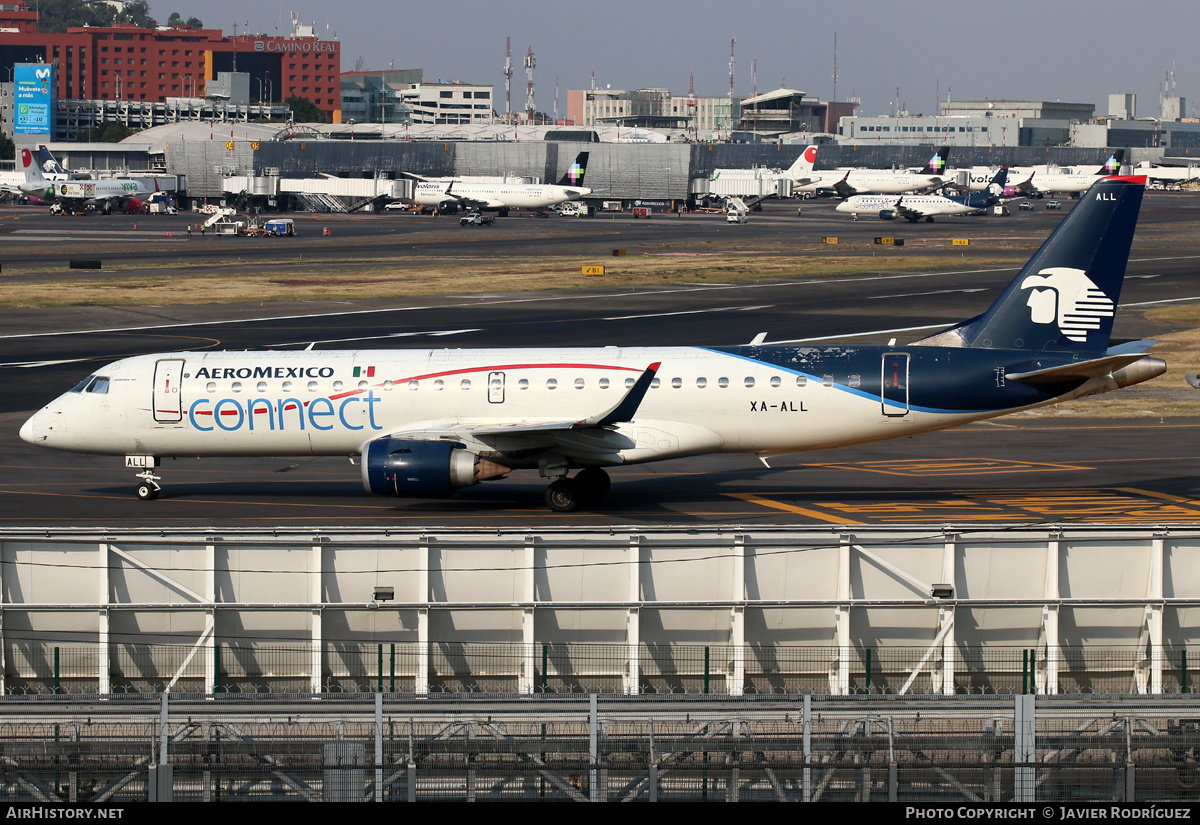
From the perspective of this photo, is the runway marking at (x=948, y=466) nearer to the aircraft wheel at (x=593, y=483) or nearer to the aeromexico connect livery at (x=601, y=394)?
the aeromexico connect livery at (x=601, y=394)

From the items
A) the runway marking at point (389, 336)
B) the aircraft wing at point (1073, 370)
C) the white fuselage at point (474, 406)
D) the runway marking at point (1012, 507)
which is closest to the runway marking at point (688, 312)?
the runway marking at point (389, 336)

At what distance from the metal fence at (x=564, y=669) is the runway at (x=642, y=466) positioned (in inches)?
439

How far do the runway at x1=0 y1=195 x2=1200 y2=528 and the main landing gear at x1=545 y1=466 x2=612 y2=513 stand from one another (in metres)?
0.74

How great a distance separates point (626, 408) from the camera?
37.9 m

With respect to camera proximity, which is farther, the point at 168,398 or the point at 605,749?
the point at 168,398

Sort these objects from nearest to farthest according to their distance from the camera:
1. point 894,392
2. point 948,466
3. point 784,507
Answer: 1. point 894,392
2. point 784,507
3. point 948,466

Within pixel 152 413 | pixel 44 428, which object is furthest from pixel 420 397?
pixel 44 428

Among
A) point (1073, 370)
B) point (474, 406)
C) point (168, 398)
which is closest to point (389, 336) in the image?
point (168, 398)

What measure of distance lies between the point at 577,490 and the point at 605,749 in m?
20.7

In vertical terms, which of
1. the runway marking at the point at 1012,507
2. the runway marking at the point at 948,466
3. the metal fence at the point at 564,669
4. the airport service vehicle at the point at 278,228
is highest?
the airport service vehicle at the point at 278,228

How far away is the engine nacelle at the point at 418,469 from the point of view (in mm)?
37719

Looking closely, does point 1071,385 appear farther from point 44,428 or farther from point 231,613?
point 44,428

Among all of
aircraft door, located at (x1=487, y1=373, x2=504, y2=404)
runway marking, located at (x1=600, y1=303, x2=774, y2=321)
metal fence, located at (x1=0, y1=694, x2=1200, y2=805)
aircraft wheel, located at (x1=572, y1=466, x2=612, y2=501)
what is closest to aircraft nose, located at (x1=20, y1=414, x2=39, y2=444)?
aircraft door, located at (x1=487, y1=373, x2=504, y2=404)

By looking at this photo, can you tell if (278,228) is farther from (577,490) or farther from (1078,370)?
(1078,370)
